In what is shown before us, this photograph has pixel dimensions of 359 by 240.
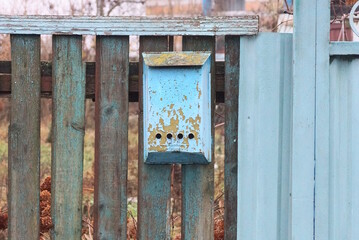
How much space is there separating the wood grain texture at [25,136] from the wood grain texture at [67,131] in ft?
0.28

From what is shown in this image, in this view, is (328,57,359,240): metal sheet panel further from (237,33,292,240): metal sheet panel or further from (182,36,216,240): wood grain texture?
(182,36,216,240): wood grain texture

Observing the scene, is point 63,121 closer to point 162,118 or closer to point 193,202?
point 162,118

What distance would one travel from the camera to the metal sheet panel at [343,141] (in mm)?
3141

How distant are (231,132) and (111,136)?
1.82ft

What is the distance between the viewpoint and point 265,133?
3160 mm

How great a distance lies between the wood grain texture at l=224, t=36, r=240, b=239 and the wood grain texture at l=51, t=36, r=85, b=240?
669 mm

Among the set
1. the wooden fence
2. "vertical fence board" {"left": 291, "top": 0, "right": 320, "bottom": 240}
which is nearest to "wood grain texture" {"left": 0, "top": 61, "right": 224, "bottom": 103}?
the wooden fence

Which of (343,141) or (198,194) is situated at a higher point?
(343,141)

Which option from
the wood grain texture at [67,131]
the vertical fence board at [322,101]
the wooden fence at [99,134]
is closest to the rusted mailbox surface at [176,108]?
the wooden fence at [99,134]

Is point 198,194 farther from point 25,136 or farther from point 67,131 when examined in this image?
point 25,136

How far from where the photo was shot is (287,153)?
125 inches

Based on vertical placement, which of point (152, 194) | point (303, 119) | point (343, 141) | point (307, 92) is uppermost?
point (307, 92)

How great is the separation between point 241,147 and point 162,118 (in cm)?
39

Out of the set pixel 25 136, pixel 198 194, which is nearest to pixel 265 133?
pixel 198 194
